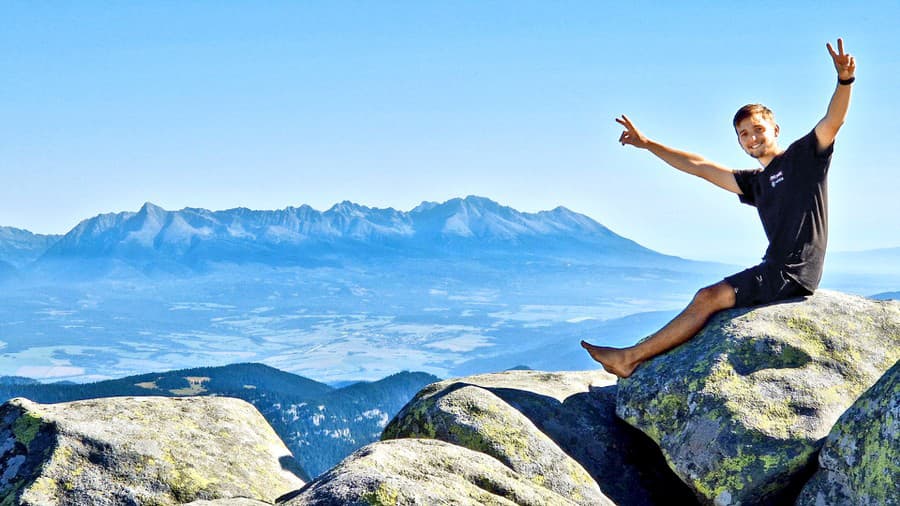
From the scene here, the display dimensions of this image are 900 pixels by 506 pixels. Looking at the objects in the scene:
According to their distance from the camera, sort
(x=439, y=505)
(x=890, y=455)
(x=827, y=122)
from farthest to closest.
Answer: (x=827, y=122) → (x=890, y=455) → (x=439, y=505)

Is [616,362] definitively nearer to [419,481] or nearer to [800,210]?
[800,210]

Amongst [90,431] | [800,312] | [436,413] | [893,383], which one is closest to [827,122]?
[800,312]

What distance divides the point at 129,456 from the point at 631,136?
9525 millimetres

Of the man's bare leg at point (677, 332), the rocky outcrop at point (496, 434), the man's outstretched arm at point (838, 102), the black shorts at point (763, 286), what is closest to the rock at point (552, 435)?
the rocky outcrop at point (496, 434)

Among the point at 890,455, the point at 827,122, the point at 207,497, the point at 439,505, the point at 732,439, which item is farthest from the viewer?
the point at 827,122

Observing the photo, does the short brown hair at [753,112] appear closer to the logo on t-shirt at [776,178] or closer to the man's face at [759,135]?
the man's face at [759,135]

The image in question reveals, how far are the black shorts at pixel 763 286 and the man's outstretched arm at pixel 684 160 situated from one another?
1.63m

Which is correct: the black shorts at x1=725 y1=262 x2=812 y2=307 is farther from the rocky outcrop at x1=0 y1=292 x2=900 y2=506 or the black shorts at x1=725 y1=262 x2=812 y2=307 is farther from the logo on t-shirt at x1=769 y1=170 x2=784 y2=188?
the logo on t-shirt at x1=769 y1=170 x2=784 y2=188

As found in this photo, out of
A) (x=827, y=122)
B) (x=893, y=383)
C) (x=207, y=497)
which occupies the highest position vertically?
(x=827, y=122)

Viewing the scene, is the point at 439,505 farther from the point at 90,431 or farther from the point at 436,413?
the point at 90,431

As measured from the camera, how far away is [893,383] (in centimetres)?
854

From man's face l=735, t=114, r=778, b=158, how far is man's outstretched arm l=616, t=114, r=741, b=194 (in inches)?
21.6

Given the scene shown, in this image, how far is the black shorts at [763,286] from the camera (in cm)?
1186

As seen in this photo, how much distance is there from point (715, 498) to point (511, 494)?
3198mm
